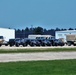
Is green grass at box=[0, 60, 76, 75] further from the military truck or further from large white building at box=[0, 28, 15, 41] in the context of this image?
large white building at box=[0, 28, 15, 41]

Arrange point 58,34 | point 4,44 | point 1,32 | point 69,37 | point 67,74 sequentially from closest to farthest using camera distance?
point 67,74 < point 4,44 < point 69,37 < point 1,32 < point 58,34

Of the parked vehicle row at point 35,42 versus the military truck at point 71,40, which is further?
the military truck at point 71,40

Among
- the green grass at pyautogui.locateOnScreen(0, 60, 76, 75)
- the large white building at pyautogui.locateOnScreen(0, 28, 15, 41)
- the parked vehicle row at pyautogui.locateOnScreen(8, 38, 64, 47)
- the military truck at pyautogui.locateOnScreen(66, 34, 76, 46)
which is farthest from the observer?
the large white building at pyautogui.locateOnScreen(0, 28, 15, 41)

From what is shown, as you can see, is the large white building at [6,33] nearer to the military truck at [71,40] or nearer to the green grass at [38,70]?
the military truck at [71,40]

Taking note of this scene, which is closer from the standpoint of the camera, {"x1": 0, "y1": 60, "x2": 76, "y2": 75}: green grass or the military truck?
{"x1": 0, "y1": 60, "x2": 76, "y2": 75}: green grass

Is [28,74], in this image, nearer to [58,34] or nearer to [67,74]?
[67,74]

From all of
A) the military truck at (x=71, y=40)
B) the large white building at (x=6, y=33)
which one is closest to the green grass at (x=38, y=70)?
the military truck at (x=71, y=40)

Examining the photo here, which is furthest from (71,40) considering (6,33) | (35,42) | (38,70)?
(38,70)

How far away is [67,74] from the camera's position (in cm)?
1592

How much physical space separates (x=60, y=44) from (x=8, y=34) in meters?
36.3

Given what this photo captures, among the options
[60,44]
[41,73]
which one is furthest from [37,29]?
[41,73]

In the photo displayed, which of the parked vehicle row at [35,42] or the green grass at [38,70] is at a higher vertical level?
the parked vehicle row at [35,42]

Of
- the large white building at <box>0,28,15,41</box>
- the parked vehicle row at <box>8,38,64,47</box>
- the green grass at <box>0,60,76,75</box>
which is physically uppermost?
the large white building at <box>0,28,15,41</box>

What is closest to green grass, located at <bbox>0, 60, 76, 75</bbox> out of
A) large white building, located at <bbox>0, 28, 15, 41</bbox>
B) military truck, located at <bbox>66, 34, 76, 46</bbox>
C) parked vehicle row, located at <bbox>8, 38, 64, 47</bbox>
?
parked vehicle row, located at <bbox>8, 38, 64, 47</bbox>
